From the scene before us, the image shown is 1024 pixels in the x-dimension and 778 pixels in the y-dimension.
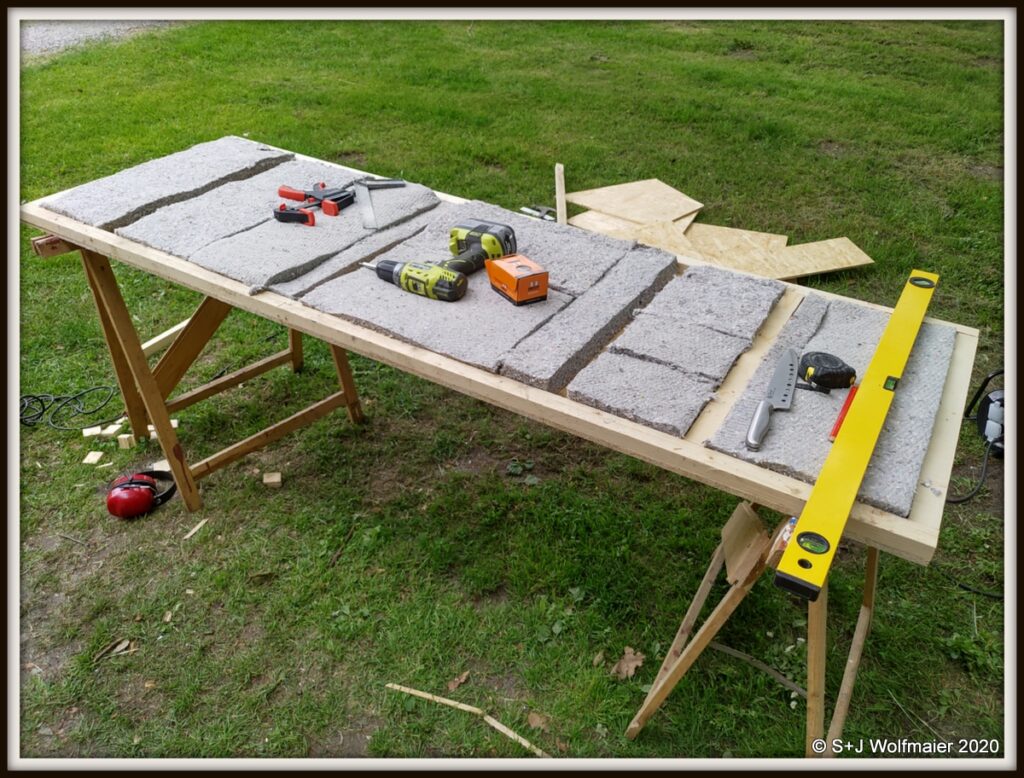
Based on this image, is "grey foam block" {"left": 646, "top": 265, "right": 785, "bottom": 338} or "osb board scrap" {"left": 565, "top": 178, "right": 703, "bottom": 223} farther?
"osb board scrap" {"left": 565, "top": 178, "right": 703, "bottom": 223}

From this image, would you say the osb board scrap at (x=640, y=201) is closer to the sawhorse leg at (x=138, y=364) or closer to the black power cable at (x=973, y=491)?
the black power cable at (x=973, y=491)

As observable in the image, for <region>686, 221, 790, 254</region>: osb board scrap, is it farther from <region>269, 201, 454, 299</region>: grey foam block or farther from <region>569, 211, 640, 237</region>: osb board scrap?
<region>269, 201, 454, 299</region>: grey foam block

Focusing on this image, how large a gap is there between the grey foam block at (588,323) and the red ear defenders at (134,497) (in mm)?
→ 2234

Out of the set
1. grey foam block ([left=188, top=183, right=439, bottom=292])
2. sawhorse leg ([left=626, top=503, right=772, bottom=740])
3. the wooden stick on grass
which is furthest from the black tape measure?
grey foam block ([left=188, top=183, right=439, bottom=292])

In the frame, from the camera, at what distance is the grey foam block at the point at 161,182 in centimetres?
320

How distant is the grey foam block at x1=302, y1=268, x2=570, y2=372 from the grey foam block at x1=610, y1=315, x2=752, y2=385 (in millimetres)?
294

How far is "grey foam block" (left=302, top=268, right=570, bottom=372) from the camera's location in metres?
2.46

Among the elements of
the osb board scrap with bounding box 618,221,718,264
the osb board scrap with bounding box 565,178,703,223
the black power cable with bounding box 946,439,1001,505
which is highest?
the osb board scrap with bounding box 565,178,703,223

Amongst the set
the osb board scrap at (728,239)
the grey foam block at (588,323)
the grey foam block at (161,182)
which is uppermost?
the grey foam block at (161,182)

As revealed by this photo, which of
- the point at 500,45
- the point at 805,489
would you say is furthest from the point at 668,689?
the point at 500,45

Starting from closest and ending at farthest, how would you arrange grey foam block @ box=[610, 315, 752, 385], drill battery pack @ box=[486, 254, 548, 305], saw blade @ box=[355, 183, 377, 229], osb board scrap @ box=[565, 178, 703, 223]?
grey foam block @ box=[610, 315, 752, 385], drill battery pack @ box=[486, 254, 548, 305], saw blade @ box=[355, 183, 377, 229], osb board scrap @ box=[565, 178, 703, 223]

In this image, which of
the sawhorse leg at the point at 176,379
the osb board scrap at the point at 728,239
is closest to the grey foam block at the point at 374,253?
the sawhorse leg at the point at 176,379

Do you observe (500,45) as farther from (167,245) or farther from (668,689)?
(668,689)

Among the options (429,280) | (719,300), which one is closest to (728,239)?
(719,300)
